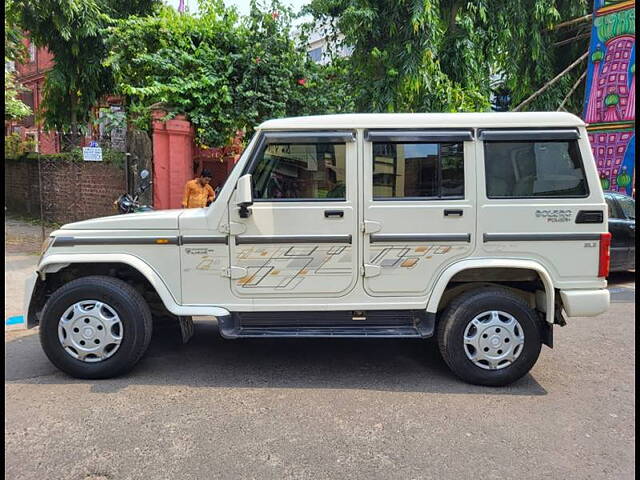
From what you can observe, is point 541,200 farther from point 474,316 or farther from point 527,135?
point 474,316

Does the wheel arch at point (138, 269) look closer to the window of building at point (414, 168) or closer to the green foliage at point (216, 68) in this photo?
the window of building at point (414, 168)

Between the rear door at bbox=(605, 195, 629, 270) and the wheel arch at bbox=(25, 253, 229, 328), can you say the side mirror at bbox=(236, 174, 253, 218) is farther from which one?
the rear door at bbox=(605, 195, 629, 270)

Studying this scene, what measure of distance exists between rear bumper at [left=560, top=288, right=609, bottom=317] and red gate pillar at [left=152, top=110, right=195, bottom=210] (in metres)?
8.27

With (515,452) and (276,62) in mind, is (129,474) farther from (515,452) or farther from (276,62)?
(276,62)

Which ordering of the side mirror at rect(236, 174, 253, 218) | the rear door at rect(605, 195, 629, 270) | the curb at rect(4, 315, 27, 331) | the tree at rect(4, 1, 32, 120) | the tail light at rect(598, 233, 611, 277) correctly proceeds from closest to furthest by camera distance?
the side mirror at rect(236, 174, 253, 218), the tail light at rect(598, 233, 611, 277), the curb at rect(4, 315, 27, 331), the rear door at rect(605, 195, 629, 270), the tree at rect(4, 1, 32, 120)

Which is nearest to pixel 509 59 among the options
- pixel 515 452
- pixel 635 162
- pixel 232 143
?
pixel 635 162

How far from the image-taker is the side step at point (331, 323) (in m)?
4.29

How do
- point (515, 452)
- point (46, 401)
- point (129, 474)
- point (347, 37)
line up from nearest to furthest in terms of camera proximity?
1. point (129, 474)
2. point (515, 452)
3. point (46, 401)
4. point (347, 37)

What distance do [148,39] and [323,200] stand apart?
798 cm

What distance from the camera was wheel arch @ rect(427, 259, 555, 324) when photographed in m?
4.16

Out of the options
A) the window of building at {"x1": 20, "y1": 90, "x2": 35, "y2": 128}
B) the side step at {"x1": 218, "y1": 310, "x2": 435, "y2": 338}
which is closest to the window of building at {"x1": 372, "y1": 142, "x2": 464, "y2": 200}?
the side step at {"x1": 218, "y1": 310, "x2": 435, "y2": 338}

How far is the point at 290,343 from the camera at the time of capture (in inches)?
211

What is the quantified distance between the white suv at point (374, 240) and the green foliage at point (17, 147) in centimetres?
1517

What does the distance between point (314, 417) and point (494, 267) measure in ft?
6.34
